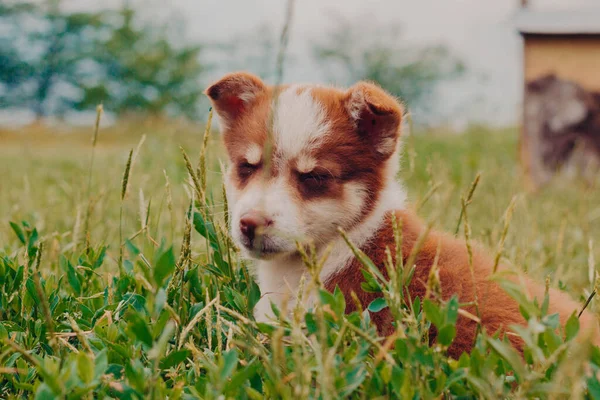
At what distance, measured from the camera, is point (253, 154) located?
9.48 ft

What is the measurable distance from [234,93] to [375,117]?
75 cm

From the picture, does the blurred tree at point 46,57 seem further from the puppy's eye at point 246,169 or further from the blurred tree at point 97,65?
the puppy's eye at point 246,169

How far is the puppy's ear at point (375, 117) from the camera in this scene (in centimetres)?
269

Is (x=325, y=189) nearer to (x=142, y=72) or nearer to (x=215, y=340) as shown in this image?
(x=215, y=340)

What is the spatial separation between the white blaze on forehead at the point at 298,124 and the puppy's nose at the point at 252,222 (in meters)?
0.34

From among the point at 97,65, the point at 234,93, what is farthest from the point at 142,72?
the point at 234,93

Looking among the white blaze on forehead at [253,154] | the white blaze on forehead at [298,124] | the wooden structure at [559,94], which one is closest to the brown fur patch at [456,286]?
the white blaze on forehead at [298,124]

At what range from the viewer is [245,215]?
2.56 meters

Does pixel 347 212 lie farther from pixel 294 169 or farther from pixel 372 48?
pixel 372 48

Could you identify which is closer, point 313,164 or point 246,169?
point 313,164

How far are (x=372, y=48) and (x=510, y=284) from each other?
22026mm

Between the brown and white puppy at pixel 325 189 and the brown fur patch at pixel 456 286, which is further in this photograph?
the brown and white puppy at pixel 325 189

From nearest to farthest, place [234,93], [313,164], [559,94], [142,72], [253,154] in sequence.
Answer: [313,164], [253,154], [234,93], [559,94], [142,72]

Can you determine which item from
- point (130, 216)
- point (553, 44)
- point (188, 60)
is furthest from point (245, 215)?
point (188, 60)
